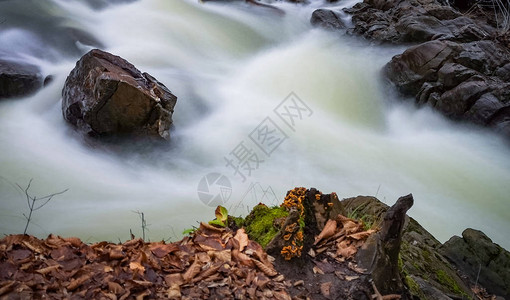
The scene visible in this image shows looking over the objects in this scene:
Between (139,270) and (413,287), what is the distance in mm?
1961

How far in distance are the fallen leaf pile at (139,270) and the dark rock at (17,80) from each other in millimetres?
5775

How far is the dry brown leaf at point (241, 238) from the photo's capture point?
2.85m

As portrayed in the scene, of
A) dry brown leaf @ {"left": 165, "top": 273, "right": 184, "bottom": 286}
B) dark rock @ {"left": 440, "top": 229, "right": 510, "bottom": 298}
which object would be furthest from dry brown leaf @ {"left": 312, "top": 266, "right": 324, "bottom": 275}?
dark rock @ {"left": 440, "top": 229, "right": 510, "bottom": 298}

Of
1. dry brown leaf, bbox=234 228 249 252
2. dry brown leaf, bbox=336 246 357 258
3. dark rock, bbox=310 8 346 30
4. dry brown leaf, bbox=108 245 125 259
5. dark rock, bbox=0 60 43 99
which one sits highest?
dark rock, bbox=310 8 346 30

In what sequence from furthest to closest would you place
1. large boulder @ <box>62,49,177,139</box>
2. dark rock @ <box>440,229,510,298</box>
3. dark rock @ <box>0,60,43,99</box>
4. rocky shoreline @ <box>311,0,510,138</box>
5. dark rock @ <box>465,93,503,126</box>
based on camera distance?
1. rocky shoreline @ <box>311,0,510,138</box>
2. dark rock @ <box>465,93,503,126</box>
3. dark rock @ <box>0,60,43,99</box>
4. large boulder @ <box>62,49,177,139</box>
5. dark rock @ <box>440,229,510,298</box>

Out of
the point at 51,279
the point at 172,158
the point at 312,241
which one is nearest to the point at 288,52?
the point at 172,158

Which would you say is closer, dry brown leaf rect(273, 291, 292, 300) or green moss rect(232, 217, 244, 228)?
dry brown leaf rect(273, 291, 292, 300)

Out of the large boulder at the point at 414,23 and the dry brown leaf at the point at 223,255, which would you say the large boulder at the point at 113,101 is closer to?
the dry brown leaf at the point at 223,255

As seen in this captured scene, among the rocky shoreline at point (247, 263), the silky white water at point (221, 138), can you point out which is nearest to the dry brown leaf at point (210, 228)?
the rocky shoreline at point (247, 263)

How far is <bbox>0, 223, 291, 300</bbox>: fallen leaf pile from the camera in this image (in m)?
2.38

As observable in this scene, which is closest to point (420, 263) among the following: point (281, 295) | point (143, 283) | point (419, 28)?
point (281, 295)

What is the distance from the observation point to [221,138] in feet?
23.7

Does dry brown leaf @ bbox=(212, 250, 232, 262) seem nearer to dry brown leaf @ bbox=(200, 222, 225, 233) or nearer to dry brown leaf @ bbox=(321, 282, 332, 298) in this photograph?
dry brown leaf @ bbox=(200, 222, 225, 233)

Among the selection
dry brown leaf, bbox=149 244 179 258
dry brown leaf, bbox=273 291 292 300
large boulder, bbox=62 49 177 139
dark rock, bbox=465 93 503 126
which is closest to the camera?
dry brown leaf, bbox=273 291 292 300
